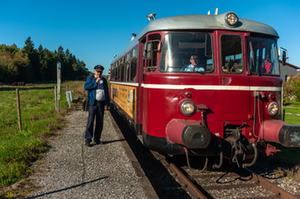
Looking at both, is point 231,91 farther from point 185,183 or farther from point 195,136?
point 185,183

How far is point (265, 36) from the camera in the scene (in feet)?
16.5

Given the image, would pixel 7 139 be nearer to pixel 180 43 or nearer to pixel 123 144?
pixel 123 144

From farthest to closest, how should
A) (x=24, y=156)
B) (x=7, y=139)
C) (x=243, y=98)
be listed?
1. (x=7, y=139)
2. (x=24, y=156)
3. (x=243, y=98)

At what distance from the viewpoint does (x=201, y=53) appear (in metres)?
4.76

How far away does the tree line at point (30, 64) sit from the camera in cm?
6688

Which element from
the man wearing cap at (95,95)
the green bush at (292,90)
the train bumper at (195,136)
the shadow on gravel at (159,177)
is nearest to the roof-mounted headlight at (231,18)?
the train bumper at (195,136)

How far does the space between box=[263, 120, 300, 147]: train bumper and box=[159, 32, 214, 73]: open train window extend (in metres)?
1.49

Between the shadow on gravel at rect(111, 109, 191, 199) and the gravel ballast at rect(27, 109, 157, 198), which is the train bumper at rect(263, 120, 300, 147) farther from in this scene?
the gravel ballast at rect(27, 109, 157, 198)

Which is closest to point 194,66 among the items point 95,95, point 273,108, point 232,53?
point 232,53

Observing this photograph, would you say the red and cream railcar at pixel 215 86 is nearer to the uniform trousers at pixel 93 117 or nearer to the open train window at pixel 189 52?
the open train window at pixel 189 52

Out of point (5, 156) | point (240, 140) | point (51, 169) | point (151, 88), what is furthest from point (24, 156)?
point (240, 140)

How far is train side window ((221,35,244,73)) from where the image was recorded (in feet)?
15.7

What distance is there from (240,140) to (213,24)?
2.16 m

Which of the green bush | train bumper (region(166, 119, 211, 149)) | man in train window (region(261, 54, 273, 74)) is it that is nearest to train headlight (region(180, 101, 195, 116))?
train bumper (region(166, 119, 211, 149))
